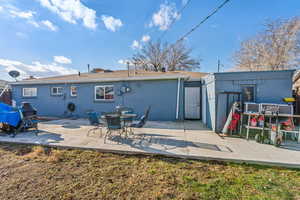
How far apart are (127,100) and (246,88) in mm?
6061

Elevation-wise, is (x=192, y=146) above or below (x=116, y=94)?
below

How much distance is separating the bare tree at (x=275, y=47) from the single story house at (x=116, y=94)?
10981 mm

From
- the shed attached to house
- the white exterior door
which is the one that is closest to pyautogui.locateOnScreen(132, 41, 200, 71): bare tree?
the white exterior door

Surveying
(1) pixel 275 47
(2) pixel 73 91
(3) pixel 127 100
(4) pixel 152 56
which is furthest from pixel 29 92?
A: (1) pixel 275 47

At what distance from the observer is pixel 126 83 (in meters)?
8.20

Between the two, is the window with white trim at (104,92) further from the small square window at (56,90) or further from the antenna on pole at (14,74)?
the antenna on pole at (14,74)

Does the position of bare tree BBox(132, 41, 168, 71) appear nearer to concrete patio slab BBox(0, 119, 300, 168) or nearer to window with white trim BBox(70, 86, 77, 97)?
window with white trim BBox(70, 86, 77, 97)

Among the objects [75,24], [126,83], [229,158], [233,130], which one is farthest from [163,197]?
[75,24]

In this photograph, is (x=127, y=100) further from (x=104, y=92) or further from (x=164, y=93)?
(x=164, y=93)

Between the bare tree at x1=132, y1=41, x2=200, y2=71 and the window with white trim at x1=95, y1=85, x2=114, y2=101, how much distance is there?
13.0 meters

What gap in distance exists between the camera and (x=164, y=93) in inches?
307

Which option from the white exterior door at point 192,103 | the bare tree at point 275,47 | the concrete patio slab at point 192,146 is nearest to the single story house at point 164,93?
the white exterior door at point 192,103

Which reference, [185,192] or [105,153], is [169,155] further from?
[105,153]

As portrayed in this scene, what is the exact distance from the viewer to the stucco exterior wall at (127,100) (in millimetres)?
7785
